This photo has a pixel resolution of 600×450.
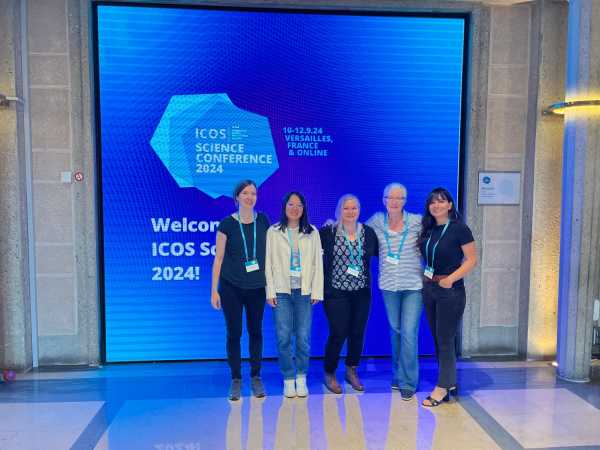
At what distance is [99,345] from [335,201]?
97.0 inches

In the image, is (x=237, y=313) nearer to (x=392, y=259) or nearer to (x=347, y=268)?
(x=347, y=268)

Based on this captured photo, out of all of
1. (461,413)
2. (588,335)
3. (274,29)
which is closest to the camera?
(461,413)

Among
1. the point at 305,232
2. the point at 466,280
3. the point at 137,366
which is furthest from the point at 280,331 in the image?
the point at 466,280

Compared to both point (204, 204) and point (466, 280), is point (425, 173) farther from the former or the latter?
point (204, 204)

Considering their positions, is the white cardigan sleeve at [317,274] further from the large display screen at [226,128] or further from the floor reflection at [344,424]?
the large display screen at [226,128]

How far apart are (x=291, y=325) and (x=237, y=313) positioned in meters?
0.41

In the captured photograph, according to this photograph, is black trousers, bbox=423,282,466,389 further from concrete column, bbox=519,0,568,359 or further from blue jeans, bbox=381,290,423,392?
concrete column, bbox=519,0,568,359

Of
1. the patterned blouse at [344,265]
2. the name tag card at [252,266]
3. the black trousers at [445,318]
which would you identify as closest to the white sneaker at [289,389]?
the patterned blouse at [344,265]

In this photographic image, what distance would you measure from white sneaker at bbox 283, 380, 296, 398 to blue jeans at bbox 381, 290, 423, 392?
0.81 meters

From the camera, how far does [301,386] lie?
388 centimetres

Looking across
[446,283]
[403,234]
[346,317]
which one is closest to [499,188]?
[403,234]

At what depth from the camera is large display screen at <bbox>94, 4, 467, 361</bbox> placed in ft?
14.7

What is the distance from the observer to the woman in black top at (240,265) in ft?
12.1

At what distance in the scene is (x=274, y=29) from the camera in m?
4.52
